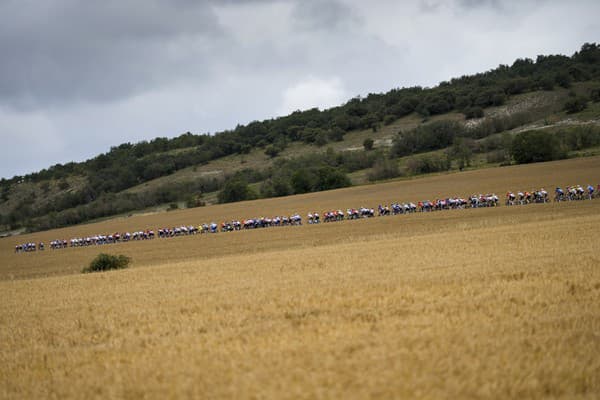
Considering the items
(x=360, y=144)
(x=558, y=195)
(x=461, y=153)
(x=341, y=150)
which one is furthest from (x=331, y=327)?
(x=360, y=144)

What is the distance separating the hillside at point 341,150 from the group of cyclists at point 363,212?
30748mm

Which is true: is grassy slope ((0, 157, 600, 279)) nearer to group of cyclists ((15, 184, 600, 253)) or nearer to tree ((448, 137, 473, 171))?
group of cyclists ((15, 184, 600, 253))

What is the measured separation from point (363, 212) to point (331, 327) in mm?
47010

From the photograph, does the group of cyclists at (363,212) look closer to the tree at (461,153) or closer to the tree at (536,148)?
the tree at (536,148)

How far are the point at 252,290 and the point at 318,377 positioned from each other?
9.03 m

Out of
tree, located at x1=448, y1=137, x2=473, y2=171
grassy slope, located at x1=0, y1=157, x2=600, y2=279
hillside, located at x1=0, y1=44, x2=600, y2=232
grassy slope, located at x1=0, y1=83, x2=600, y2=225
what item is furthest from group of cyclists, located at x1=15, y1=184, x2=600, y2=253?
grassy slope, located at x1=0, y1=83, x2=600, y2=225

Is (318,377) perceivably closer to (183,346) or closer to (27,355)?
(183,346)

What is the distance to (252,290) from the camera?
17.3m

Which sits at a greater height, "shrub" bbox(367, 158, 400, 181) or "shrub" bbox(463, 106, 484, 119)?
"shrub" bbox(463, 106, 484, 119)

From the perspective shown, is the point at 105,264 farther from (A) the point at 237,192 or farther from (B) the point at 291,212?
(A) the point at 237,192

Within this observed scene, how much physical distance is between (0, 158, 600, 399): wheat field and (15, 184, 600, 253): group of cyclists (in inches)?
1090

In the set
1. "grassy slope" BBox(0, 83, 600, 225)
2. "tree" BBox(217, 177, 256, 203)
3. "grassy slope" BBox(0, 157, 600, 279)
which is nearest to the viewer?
"grassy slope" BBox(0, 157, 600, 279)

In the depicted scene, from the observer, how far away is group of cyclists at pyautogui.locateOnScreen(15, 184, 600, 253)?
50969mm

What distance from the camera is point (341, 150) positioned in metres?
128
